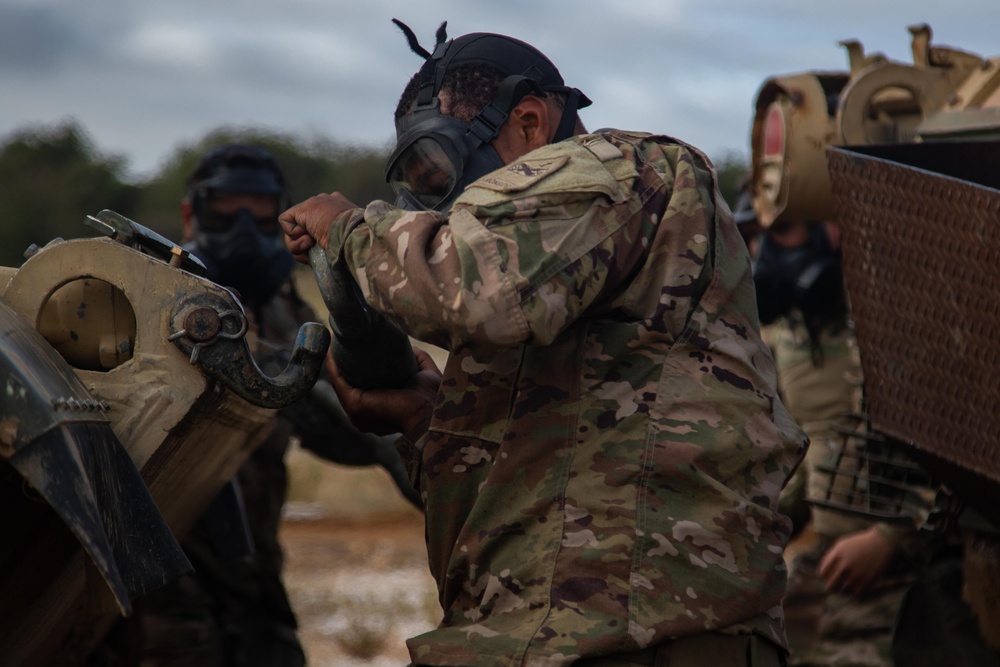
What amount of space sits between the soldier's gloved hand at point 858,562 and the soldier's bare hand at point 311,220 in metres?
2.89

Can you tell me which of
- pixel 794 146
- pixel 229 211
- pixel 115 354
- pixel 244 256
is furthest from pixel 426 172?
pixel 229 211

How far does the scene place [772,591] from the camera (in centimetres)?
236

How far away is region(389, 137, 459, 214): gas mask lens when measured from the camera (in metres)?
2.48

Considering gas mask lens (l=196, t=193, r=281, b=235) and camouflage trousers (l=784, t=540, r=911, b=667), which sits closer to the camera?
camouflage trousers (l=784, t=540, r=911, b=667)

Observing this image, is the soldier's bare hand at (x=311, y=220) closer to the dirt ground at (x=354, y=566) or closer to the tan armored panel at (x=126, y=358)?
the tan armored panel at (x=126, y=358)

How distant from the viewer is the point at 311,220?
2.43m

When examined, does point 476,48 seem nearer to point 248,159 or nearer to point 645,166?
point 645,166

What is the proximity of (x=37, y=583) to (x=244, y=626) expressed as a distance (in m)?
2.80

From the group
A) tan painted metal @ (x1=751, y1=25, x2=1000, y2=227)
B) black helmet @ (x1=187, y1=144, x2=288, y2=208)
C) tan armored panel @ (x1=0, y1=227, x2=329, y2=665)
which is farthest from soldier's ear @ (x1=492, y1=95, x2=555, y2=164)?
black helmet @ (x1=187, y1=144, x2=288, y2=208)

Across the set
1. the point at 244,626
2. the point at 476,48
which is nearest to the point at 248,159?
the point at 244,626

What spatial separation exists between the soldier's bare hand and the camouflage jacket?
0.05m

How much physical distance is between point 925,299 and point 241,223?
2871 mm

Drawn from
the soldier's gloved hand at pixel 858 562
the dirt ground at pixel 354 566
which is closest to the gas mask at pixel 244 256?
the soldier's gloved hand at pixel 858 562

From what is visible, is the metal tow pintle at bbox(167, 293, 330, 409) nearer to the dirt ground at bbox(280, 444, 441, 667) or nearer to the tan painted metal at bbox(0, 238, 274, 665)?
the tan painted metal at bbox(0, 238, 274, 665)
